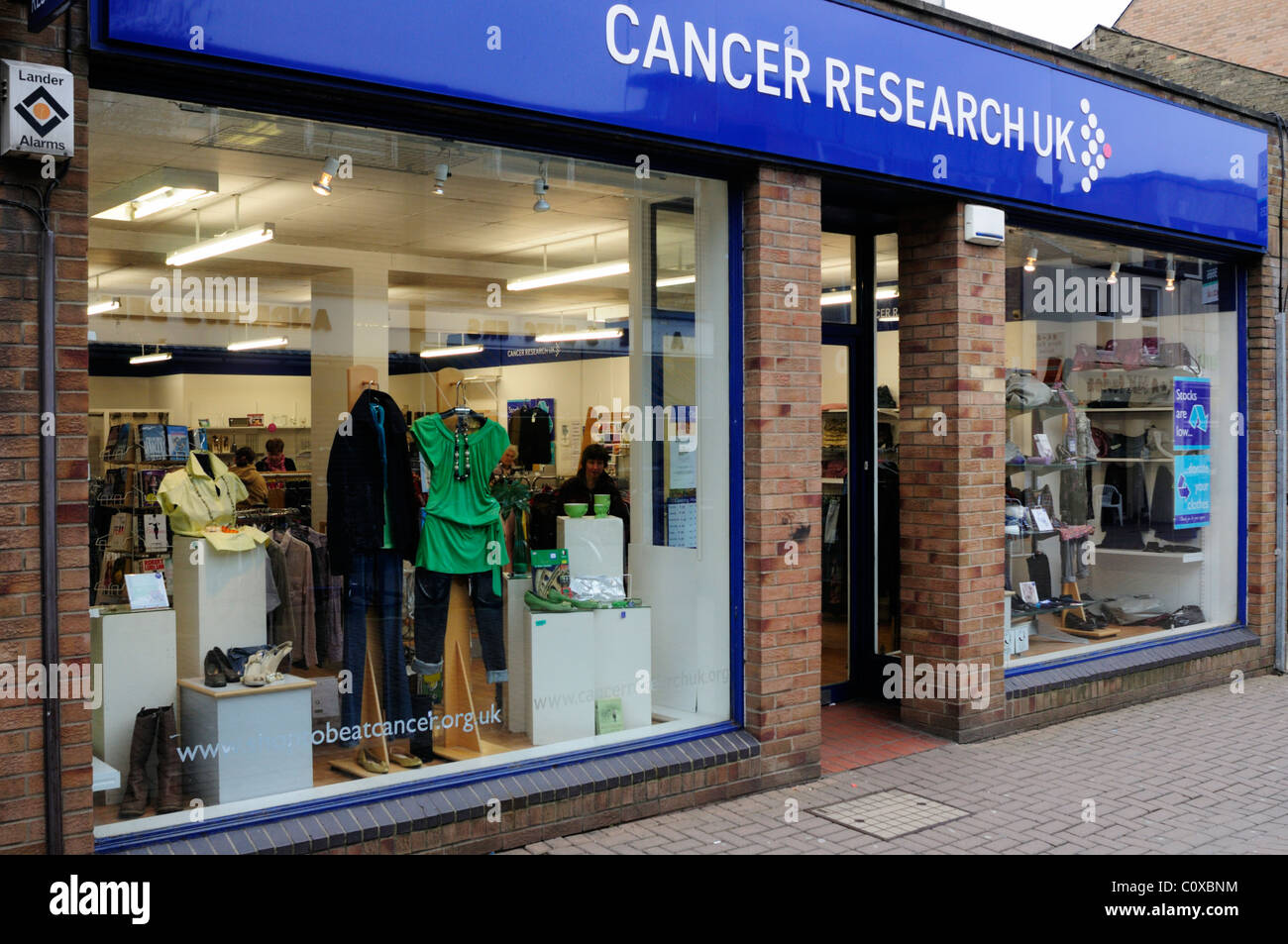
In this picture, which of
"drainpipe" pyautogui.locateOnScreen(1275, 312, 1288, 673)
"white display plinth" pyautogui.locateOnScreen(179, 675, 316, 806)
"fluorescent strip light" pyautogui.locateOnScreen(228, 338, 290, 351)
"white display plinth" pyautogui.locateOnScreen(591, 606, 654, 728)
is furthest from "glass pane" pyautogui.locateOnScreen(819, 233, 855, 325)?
"white display plinth" pyautogui.locateOnScreen(179, 675, 316, 806)

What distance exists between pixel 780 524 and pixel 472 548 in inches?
63.3

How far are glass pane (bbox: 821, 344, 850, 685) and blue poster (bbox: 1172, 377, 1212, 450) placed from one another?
312 cm

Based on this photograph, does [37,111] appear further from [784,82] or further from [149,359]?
[784,82]

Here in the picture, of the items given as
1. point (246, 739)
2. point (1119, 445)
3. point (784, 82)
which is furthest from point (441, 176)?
point (1119, 445)

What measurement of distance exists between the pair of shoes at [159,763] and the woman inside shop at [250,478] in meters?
1.13

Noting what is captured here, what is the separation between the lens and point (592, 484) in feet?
20.8

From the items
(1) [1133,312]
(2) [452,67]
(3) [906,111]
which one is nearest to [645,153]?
(2) [452,67]

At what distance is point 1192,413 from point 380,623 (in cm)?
700

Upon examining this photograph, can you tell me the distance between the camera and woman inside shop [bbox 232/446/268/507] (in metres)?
5.68

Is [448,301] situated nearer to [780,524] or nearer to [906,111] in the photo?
[780,524]

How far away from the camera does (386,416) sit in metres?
5.70

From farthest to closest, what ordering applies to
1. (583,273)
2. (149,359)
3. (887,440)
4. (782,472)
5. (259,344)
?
1. (887,440)
2. (583,273)
3. (782,472)
4. (259,344)
5. (149,359)

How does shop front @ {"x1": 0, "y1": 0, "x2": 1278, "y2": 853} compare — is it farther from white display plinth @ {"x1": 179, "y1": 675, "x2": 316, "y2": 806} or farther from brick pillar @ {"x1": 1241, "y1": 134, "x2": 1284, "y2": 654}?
brick pillar @ {"x1": 1241, "y1": 134, "x2": 1284, "y2": 654}

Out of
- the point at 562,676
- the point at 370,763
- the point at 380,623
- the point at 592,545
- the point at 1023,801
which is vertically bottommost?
the point at 1023,801
